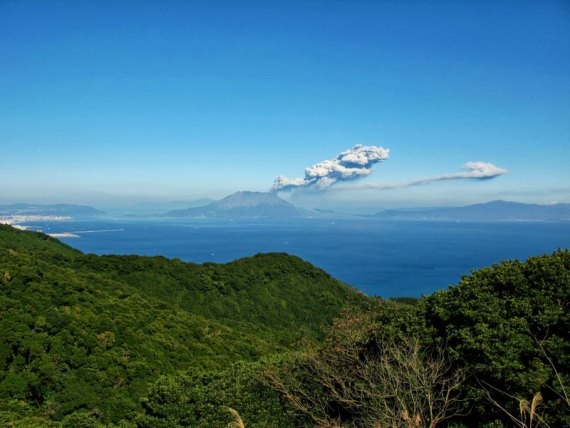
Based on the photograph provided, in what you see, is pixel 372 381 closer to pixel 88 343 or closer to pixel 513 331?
pixel 513 331

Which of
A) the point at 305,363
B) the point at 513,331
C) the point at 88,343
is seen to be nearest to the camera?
the point at 513,331

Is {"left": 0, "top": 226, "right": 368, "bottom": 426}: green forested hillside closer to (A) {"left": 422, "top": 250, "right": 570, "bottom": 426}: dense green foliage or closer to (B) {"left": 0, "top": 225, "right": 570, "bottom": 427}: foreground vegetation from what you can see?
(B) {"left": 0, "top": 225, "right": 570, "bottom": 427}: foreground vegetation

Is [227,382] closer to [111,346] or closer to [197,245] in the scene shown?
[111,346]

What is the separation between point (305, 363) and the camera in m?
13.0

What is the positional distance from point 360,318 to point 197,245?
125 metres

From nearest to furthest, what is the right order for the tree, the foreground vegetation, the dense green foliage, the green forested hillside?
the dense green foliage
the foreground vegetation
the tree
the green forested hillside

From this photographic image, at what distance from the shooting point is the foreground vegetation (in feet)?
29.5

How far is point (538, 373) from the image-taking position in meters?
8.36

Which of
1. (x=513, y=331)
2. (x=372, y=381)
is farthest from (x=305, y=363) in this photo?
(x=513, y=331)

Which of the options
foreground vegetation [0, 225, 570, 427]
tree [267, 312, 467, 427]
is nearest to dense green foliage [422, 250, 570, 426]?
foreground vegetation [0, 225, 570, 427]

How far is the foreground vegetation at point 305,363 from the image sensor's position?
Result: 8977 mm

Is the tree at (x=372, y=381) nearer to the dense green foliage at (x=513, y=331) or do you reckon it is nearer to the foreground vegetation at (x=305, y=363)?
the foreground vegetation at (x=305, y=363)

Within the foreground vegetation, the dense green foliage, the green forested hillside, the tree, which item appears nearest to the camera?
the dense green foliage

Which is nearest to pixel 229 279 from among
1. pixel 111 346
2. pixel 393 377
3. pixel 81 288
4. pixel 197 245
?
pixel 81 288
